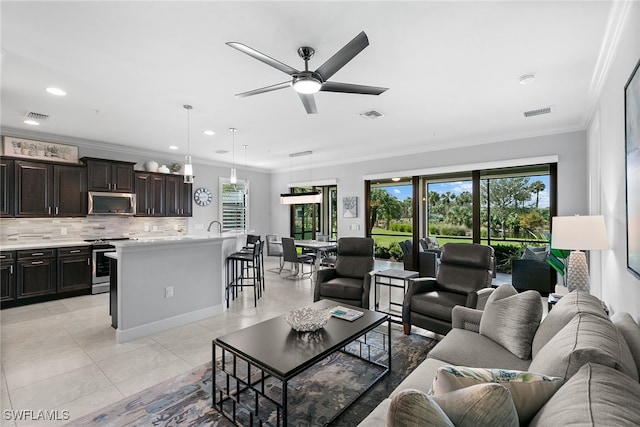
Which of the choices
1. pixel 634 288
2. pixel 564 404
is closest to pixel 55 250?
pixel 564 404

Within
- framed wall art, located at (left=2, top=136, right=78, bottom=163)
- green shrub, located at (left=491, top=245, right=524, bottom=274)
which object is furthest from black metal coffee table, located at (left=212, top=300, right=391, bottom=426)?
framed wall art, located at (left=2, top=136, right=78, bottom=163)

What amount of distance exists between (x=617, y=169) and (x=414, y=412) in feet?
9.02

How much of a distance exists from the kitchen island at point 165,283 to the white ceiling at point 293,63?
1819mm

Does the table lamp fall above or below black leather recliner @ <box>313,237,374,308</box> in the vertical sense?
above

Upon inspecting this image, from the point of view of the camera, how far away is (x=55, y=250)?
4.83 metres

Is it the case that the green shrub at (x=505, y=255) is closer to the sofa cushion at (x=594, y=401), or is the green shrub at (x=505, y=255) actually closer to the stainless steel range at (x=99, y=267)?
the sofa cushion at (x=594, y=401)

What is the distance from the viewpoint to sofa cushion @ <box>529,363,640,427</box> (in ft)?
2.42

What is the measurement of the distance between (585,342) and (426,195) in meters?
5.80

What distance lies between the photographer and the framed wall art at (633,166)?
1687 millimetres

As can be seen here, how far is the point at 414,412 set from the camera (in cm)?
78

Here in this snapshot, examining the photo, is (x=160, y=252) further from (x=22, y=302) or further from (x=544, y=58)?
(x=544, y=58)

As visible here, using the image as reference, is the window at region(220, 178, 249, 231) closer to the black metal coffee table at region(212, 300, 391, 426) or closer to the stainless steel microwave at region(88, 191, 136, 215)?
the stainless steel microwave at region(88, 191, 136, 215)

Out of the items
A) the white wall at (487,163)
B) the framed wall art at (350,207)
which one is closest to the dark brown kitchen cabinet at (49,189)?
the white wall at (487,163)

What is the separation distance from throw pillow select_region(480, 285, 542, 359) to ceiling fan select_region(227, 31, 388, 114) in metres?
1.89
